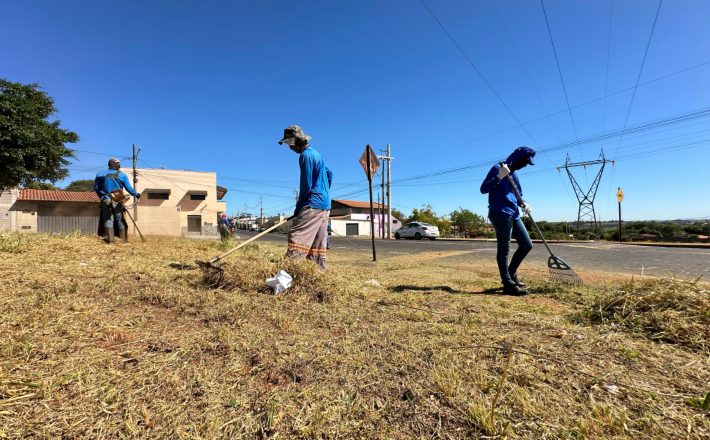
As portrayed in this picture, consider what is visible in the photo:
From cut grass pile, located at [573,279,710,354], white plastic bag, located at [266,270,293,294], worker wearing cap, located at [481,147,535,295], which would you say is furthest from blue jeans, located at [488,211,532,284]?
white plastic bag, located at [266,270,293,294]

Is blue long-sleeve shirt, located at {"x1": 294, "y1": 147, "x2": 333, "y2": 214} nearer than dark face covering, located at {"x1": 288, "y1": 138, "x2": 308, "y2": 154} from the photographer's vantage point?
Yes

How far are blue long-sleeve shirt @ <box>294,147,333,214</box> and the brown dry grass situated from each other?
1248mm

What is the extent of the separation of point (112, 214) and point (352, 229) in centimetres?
4631

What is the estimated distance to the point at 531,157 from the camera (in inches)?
152

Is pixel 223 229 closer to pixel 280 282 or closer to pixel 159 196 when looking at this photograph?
pixel 280 282

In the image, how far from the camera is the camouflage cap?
12.5 ft

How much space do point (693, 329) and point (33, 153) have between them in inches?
882

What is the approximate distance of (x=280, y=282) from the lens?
265cm

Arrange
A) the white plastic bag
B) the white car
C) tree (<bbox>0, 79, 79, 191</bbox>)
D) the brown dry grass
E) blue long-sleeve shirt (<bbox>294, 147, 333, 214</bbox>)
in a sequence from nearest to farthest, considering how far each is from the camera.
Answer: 1. the brown dry grass
2. the white plastic bag
3. blue long-sleeve shirt (<bbox>294, 147, 333, 214</bbox>)
4. tree (<bbox>0, 79, 79, 191</bbox>)
5. the white car

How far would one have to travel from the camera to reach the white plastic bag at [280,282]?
104 inches

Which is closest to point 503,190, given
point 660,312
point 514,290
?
point 514,290

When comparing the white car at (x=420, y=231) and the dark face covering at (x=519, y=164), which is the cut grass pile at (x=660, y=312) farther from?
the white car at (x=420, y=231)

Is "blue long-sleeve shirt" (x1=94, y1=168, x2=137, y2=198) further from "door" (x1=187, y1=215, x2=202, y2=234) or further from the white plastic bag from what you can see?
"door" (x1=187, y1=215, x2=202, y2=234)

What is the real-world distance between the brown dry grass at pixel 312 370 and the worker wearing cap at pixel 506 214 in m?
1.17
